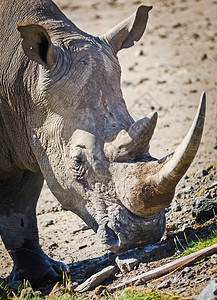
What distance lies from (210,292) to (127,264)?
1.52 m

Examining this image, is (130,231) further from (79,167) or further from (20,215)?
(20,215)

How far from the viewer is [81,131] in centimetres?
620

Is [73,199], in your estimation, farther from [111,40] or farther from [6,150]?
[111,40]

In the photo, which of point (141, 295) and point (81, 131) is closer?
point (141, 295)

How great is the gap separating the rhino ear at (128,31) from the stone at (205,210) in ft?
5.67

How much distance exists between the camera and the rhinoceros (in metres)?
5.81

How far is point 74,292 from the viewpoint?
6227mm

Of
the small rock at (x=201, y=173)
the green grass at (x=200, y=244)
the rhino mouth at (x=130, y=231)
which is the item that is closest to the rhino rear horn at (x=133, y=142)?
the rhino mouth at (x=130, y=231)

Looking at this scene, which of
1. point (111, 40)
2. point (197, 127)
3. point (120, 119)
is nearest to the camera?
point (197, 127)

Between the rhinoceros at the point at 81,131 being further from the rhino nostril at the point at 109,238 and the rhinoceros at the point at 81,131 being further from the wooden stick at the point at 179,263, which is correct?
the wooden stick at the point at 179,263

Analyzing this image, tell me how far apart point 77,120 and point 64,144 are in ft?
0.84

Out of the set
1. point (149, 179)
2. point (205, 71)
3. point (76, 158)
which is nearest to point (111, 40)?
point (76, 158)

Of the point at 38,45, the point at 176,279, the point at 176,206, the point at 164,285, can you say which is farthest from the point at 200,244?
the point at 38,45

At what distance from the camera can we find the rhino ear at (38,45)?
20.2 ft
